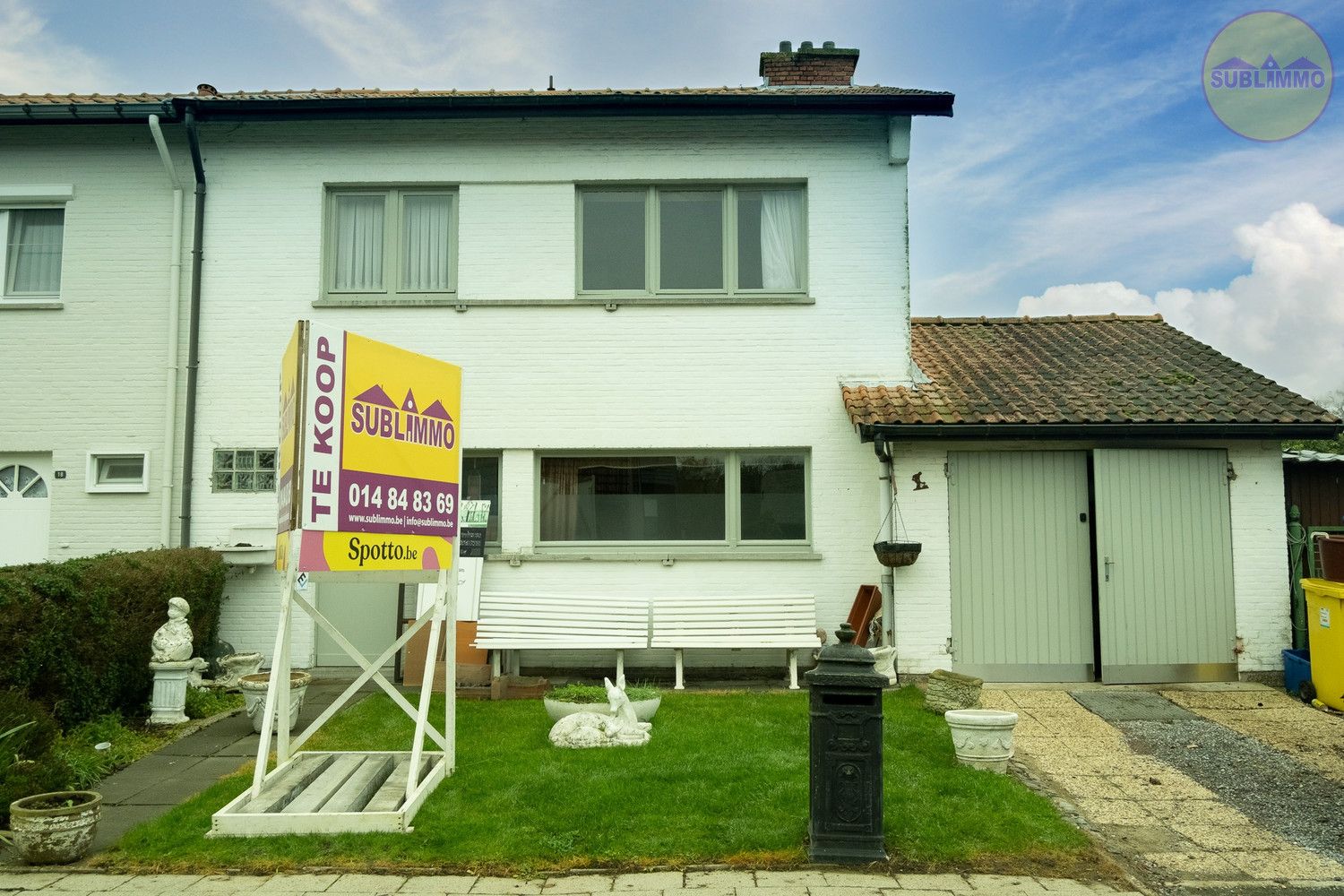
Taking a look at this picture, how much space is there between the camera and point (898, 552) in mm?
10000

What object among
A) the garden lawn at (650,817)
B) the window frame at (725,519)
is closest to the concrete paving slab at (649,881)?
the garden lawn at (650,817)

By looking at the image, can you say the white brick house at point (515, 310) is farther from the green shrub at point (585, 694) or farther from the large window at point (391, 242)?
the green shrub at point (585, 694)

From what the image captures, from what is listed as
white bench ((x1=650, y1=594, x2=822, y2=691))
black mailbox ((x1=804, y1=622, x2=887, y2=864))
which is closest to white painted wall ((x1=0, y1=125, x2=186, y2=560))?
white bench ((x1=650, y1=594, x2=822, y2=691))

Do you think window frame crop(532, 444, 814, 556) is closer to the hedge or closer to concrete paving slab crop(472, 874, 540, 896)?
the hedge

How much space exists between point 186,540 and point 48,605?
3.48m

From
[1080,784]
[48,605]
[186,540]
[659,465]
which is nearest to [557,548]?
[659,465]

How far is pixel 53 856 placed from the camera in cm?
556

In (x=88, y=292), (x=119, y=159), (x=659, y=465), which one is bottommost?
(x=659, y=465)

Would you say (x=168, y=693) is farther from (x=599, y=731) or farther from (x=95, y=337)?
(x=95, y=337)

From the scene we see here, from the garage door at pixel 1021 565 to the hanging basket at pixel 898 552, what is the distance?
618 millimetres

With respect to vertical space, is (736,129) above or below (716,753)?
above

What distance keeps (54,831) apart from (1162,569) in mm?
9451

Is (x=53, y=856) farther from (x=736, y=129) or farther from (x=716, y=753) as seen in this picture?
(x=736, y=129)

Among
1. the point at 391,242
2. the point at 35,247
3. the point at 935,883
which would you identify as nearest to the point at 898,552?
the point at 935,883
